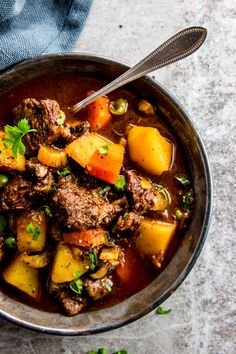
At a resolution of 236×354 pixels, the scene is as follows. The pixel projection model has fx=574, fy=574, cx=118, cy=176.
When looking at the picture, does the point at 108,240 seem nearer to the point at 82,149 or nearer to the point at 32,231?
the point at 32,231

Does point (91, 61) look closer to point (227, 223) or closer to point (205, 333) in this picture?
point (227, 223)

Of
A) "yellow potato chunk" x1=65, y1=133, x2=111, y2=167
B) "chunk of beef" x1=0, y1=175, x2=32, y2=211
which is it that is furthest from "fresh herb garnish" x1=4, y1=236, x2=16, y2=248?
"yellow potato chunk" x1=65, y1=133, x2=111, y2=167

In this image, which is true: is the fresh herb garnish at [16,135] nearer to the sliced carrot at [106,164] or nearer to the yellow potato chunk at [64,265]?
the sliced carrot at [106,164]

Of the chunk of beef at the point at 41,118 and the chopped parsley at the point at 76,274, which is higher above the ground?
the chunk of beef at the point at 41,118

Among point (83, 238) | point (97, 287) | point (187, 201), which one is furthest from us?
point (187, 201)

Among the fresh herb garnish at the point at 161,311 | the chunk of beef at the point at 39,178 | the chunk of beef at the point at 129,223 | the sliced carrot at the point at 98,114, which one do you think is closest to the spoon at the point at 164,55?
the sliced carrot at the point at 98,114

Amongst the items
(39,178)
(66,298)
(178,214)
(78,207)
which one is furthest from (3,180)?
(178,214)

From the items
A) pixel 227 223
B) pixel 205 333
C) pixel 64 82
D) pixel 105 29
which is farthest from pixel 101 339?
pixel 105 29
